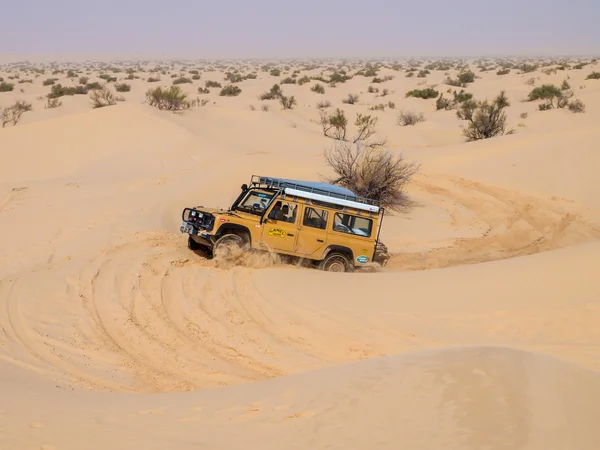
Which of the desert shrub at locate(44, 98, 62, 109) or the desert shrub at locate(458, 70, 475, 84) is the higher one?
the desert shrub at locate(458, 70, 475, 84)

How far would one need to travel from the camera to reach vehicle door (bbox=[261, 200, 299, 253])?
1162 cm

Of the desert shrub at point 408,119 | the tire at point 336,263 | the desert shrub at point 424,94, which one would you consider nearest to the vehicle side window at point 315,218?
the tire at point 336,263

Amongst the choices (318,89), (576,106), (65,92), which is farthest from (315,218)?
(318,89)

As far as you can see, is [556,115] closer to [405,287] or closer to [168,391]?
[405,287]

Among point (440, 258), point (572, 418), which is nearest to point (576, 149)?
point (440, 258)

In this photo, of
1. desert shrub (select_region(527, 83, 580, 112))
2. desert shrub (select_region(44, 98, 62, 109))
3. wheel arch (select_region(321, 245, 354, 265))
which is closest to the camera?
wheel arch (select_region(321, 245, 354, 265))

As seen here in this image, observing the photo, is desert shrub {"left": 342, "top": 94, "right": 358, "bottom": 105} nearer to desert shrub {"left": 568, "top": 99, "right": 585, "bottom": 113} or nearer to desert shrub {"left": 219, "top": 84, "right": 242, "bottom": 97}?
desert shrub {"left": 219, "top": 84, "right": 242, "bottom": 97}

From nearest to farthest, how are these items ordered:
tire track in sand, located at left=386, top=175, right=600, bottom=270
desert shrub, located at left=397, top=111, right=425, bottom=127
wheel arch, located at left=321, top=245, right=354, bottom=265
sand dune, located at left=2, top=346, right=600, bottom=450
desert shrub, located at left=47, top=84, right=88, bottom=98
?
sand dune, located at left=2, top=346, right=600, bottom=450 → wheel arch, located at left=321, top=245, right=354, bottom=265 → tire track in sand, located at left=386, top=175, right=600, bottom=270 → desert shrub, located at left=397, top=111, right=425, bottom=127 → desert shrub, located at left=47, top=84, right=88, bottom=98

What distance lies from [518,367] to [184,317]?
517cm

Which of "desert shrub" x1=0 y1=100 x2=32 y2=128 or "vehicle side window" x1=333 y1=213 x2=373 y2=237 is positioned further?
"desert shrub" x1=0 y1=100 x2=32 y2=128

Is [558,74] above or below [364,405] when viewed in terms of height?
above

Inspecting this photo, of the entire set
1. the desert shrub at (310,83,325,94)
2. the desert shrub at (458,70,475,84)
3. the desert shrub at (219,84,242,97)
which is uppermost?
the desert shrub at (458,70,475,84)

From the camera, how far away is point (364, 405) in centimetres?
563

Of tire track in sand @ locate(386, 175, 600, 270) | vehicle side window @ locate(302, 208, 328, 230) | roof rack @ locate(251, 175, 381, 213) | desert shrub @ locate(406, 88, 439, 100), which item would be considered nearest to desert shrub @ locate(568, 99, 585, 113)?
desert shrub @ locate(406, 88, 439, 100)
